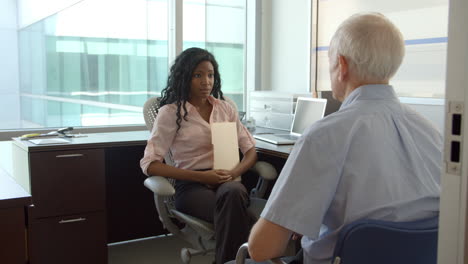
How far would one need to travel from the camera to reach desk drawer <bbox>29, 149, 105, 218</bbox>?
8.49ft

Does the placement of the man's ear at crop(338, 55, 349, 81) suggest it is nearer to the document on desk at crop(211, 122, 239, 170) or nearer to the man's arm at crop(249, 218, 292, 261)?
the man's arm at crop(249, 218, 292, 261)

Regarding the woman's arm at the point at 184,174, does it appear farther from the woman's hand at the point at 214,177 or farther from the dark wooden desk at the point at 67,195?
the dark wooden desk at the point at 67,195

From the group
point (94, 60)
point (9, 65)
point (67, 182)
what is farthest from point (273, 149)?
point (9, 65)

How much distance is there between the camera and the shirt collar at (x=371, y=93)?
1.25m

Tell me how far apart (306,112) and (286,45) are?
137 centimetres

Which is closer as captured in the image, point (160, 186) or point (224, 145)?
point (160, 186)

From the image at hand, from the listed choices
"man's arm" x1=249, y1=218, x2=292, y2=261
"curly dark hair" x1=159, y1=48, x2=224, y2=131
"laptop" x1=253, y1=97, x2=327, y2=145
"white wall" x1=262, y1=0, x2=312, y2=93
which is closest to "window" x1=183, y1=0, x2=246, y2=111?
"white wall" x1=262, y1=0, x2=312, y2=93

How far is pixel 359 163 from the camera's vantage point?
3.78ft

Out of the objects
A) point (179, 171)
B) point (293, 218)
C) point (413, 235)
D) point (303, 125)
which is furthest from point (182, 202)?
point (413, 235)

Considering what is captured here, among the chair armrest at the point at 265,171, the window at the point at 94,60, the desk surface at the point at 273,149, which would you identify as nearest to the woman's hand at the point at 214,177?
the chair armrest at the point at 265,171

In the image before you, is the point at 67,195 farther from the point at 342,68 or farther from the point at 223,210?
the point at 342,68

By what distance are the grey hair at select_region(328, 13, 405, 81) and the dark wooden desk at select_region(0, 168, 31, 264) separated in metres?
0.94

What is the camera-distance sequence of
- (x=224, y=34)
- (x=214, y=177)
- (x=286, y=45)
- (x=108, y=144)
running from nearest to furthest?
1. (x=214, y=177)
2. (x=108, y=144)
3. (x=286, y=45)
4. (x=224, y=34)

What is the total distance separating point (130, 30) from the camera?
389 centimetres
